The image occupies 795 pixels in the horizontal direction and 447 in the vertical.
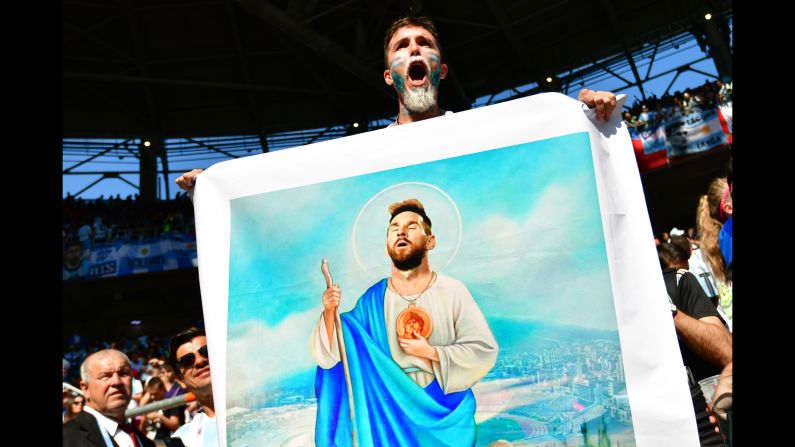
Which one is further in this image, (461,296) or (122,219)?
(122,219)

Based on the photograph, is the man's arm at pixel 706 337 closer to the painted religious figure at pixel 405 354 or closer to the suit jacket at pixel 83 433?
the painted religious figure at pixel 405 354

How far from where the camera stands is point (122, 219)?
1975cm

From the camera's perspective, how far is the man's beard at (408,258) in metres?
1.98

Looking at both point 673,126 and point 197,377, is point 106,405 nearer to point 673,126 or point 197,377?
point 197,377

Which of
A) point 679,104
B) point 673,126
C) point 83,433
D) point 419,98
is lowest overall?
point 83,433

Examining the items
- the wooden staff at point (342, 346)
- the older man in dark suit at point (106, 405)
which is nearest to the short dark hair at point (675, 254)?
the wooden staff at point (342, 346)

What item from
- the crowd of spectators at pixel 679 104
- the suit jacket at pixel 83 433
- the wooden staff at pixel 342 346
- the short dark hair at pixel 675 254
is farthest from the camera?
the crowd of spectators at pixel 679 104

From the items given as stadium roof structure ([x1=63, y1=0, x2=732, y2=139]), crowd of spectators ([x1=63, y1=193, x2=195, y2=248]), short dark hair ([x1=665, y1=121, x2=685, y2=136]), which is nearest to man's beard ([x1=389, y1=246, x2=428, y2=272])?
stadium roof structure ([x1=63, y1=0, x2=732, y2=139])

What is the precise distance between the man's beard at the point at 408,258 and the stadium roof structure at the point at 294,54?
12.8 m

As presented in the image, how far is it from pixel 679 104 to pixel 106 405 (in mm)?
13787

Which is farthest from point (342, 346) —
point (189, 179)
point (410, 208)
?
point (189, 179)

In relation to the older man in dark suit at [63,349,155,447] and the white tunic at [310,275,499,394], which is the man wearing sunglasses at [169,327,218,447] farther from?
the white tunic at [310,275,499,394]

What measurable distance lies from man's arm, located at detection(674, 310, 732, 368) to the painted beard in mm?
1242

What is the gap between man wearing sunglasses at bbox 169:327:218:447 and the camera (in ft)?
9.72
